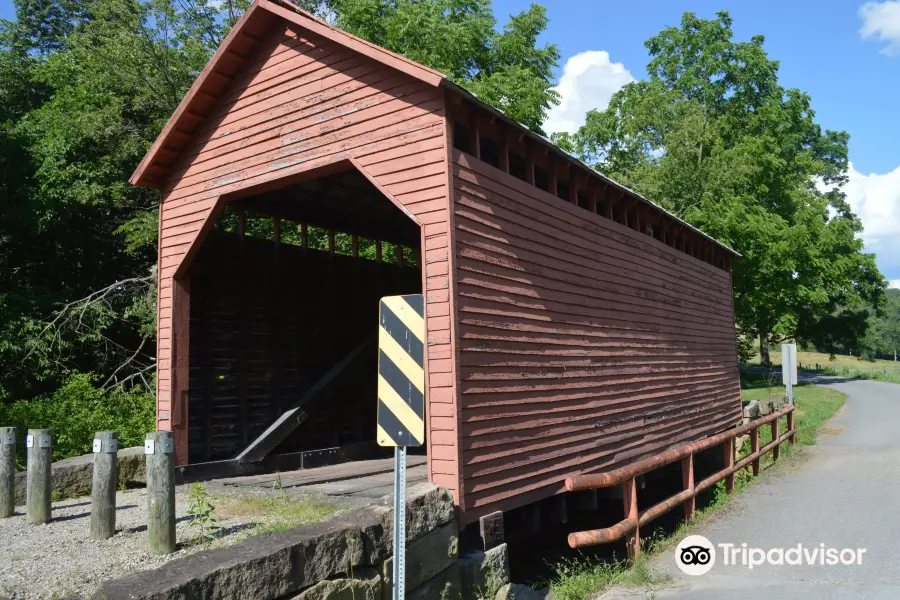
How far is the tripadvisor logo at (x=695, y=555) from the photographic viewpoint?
7.38m

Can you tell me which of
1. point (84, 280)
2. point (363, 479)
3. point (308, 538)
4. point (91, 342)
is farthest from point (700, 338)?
point (84, 280)

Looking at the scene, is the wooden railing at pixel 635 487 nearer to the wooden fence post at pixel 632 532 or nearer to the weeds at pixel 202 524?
the wooden fence post at pixel 632 532

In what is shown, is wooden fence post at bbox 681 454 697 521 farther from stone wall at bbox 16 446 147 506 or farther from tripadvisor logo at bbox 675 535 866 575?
stone wall at bbox 16 446 147 506

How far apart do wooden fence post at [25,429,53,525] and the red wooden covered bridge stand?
2310 mm

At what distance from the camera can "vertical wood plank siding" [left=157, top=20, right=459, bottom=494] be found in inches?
267

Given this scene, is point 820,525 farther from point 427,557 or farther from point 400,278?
point 400,278

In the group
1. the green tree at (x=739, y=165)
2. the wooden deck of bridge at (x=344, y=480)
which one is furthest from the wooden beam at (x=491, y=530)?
the green tree at (x=739, y=165)

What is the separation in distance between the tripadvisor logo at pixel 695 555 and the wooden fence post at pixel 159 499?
5061 millimetres

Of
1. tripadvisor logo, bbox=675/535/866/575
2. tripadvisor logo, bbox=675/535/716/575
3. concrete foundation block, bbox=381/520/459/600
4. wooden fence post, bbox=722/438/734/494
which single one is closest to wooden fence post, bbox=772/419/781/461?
wooden fence post, bbox=722/438/734/494

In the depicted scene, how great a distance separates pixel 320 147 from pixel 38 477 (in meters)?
4.28

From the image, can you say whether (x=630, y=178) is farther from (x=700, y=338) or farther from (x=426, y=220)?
(x=426, y=220)

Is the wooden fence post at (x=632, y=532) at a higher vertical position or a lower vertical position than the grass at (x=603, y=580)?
higher

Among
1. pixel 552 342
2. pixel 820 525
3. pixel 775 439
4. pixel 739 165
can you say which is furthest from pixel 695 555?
pixel 739 165

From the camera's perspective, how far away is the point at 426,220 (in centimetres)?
694
